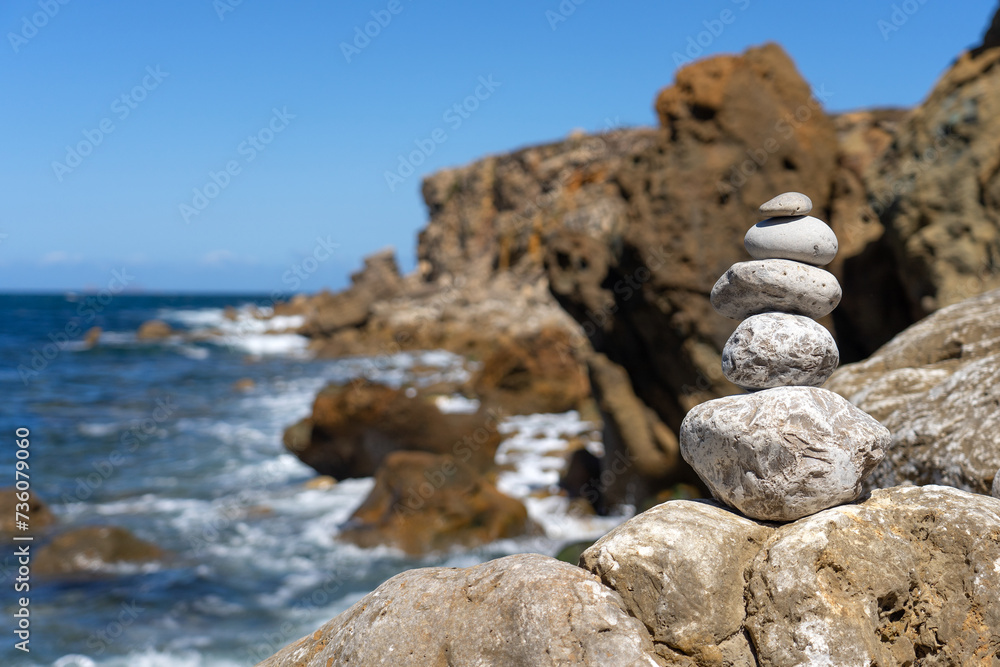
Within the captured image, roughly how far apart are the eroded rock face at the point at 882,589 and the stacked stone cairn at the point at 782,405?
0.66ft

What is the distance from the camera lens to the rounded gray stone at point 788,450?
3.50m

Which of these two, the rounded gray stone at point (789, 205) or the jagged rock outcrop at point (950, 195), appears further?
the jagged rock outcrop at point (950, 195)

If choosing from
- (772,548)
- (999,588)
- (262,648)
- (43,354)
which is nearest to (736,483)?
(772,548)

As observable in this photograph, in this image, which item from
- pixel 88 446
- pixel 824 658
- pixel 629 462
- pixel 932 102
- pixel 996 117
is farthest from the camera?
pixel 88 446

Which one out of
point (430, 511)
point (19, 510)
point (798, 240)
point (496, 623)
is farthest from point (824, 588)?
point (19, 510)

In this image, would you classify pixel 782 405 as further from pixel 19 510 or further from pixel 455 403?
pixel 455 403

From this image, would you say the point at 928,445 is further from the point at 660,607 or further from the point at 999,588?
the point at 660,607

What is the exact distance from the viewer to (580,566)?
355 cm

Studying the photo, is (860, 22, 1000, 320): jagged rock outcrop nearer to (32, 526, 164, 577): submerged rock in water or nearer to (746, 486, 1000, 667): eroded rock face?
(746, 486, 1000, 667): eroded rock face

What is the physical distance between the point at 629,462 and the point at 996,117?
6.56m

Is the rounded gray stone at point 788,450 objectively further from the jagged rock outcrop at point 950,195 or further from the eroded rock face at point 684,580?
the jagged rock outcrop at point 950,195

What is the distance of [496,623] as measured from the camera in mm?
3279

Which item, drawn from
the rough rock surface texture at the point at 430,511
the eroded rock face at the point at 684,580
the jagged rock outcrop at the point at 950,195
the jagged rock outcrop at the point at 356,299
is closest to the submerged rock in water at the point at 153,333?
Answer: the jagged rock outcrop at the point at 356,299

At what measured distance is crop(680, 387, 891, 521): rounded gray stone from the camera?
3.50m
